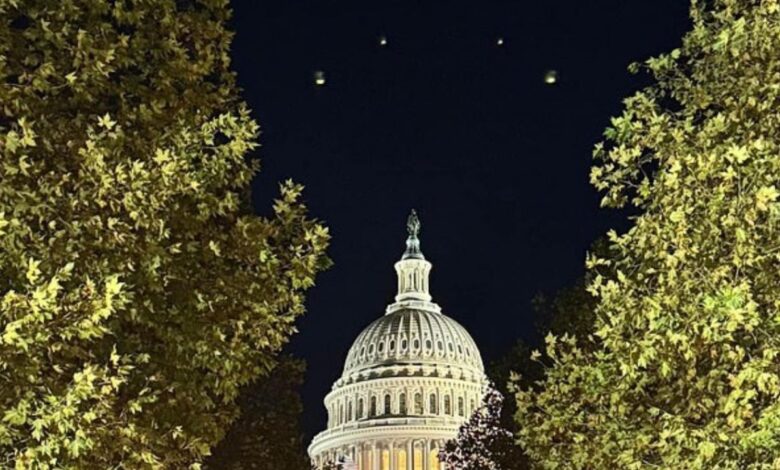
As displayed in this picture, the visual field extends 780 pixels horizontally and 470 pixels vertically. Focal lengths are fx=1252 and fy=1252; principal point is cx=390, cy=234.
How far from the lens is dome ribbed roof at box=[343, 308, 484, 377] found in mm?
146000

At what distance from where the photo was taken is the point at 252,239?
513 inches

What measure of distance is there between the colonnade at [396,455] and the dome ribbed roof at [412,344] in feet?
29.8

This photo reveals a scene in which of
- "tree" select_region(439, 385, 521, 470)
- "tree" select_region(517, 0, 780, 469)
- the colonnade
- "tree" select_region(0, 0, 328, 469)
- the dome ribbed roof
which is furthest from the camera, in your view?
the dome ribbed roof

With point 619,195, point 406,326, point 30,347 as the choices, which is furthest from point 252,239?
point 406,326

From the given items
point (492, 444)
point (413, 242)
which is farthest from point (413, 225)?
point (492, 444)

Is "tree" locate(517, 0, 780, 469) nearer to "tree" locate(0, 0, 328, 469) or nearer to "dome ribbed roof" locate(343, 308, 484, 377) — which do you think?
"tree" locate(0, 0, 328, 469)

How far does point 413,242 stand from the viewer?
166750 mm

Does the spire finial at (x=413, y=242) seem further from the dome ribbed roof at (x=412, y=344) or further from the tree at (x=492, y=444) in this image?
the tree at (x=492, y=444)

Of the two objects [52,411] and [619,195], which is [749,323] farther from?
[52,411]

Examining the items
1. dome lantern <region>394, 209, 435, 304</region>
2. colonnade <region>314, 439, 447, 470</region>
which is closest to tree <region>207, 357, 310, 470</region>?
colonnade <region>314, 439, 447, 470</region>

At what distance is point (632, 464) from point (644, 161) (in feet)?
11.0

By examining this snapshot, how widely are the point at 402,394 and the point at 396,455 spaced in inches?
274

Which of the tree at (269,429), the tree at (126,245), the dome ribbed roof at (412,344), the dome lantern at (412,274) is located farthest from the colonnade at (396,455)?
the tree at (126,245)

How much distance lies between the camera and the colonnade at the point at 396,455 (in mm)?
141500
